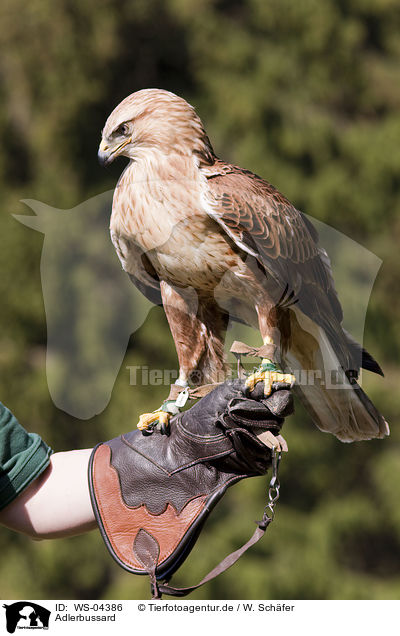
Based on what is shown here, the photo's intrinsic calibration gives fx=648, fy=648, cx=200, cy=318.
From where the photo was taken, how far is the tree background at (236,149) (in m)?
3.75

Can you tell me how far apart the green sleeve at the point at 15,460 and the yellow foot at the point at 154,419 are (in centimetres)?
27

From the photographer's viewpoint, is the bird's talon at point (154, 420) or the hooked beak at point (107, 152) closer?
the hooked beak at point (107, 152)

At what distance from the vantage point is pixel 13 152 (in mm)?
4098

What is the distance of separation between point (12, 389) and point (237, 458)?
277 cm

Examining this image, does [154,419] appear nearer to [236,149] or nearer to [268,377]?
[268,377]

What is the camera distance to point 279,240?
1425 millimetres

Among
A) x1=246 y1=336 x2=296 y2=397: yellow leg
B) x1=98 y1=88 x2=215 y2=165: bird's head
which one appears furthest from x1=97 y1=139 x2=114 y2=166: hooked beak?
x1=246 y1=336 x2=296 y2=397: yellow leg

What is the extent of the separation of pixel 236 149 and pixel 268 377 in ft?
8.19

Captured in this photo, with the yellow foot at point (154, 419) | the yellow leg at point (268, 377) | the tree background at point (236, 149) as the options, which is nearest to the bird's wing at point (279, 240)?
the yellow leg at point (268, 377)

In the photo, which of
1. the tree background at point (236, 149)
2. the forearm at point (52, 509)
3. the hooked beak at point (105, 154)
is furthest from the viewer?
the tree background at point (236, 149)

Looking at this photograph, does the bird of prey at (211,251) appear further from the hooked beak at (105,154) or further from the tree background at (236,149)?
the tree background at (236,149)

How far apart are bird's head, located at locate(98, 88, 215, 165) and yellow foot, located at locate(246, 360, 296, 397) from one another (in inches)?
17.8

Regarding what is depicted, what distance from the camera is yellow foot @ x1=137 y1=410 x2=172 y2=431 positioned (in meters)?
1.52
